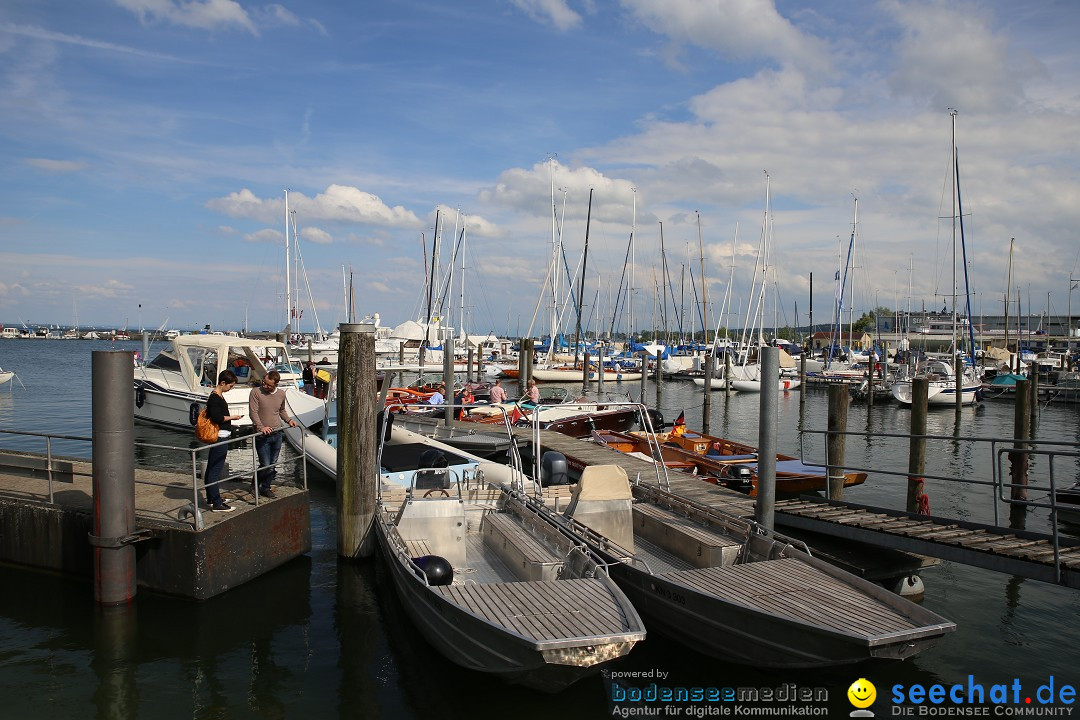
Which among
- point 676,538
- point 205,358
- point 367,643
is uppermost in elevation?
point 205,358

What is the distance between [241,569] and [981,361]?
67537 mm

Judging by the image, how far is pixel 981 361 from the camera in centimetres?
6262

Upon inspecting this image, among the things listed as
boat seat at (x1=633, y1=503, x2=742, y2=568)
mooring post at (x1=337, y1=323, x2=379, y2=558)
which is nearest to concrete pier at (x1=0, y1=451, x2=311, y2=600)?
mooring post at (x1=337, y1=323, x2=379, y2=558)

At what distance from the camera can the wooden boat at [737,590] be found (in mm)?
6387

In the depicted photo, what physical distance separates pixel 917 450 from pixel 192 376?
22347 mm

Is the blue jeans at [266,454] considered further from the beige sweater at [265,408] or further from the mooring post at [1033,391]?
the mooring post at [1033,391]

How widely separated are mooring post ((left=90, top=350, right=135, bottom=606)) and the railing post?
36.7ft

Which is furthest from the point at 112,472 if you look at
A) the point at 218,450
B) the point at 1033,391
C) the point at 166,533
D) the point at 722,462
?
the point at 1033,391

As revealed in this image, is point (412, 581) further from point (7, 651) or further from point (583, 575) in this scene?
point (7, 651)

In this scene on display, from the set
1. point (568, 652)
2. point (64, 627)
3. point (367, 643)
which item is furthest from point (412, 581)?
point (64, 627)

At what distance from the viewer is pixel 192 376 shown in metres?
25.3

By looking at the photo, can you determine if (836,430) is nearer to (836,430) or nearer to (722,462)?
(836,430)

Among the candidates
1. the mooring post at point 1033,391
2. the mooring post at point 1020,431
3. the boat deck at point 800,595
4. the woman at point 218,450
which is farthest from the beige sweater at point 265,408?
the mooring post at point 1033,391

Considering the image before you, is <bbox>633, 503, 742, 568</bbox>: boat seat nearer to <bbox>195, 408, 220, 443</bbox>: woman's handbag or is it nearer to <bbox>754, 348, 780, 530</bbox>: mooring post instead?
<bbox>754, 348, 780, 530</bbox>: mooring post
